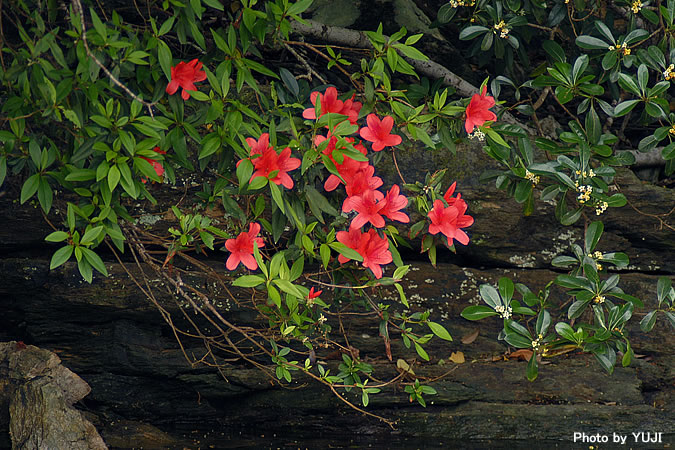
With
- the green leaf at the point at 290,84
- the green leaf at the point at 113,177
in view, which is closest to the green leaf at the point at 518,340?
the green leaf at the point at 290,84

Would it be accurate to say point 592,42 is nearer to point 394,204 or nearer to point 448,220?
point 448,220

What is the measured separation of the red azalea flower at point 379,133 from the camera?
206cm

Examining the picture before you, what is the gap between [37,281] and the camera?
3.01 m

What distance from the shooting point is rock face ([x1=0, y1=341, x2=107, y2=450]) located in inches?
97.7

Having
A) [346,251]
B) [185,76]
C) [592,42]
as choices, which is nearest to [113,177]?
[185,76]

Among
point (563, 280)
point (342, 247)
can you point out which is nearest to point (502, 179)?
point (563, 280)

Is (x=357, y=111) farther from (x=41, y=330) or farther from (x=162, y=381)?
(x=41, y=330)

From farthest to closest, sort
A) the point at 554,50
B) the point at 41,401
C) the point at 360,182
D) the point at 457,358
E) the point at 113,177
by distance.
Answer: the point at 457,358
the point at 554,50
the point at 41,401
the point at 360,182
the point at 113,177

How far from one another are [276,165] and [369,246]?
0.40 m

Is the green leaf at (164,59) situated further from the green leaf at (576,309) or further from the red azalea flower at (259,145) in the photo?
the green leaf at (576,309)

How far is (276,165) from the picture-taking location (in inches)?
74.9

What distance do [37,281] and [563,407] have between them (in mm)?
2469

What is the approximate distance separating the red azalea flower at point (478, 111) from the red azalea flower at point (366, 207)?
42 cm

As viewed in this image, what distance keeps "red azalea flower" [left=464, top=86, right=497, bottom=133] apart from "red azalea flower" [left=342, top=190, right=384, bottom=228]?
0.42 metres
